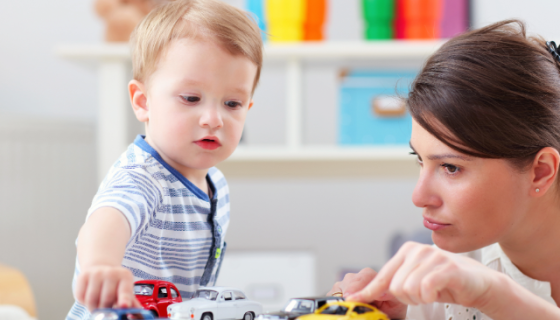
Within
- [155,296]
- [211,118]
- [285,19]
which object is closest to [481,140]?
[211,118]

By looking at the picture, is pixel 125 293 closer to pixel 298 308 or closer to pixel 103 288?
pixel 103 288

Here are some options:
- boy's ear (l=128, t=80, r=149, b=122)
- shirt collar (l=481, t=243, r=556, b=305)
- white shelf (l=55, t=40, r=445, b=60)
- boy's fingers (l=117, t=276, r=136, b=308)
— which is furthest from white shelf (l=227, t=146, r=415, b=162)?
boy's fingers (l=117, t=276, r=136, b=308)

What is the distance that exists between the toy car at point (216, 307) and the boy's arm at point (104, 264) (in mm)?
68

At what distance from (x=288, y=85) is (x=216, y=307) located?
1360 mm

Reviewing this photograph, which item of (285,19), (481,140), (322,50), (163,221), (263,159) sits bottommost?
(163,221)

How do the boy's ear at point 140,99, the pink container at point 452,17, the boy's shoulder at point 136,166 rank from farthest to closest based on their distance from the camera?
the pink container at point 452,17, the boy's ear at point 140,99, the boy's shoulder at point 136,166

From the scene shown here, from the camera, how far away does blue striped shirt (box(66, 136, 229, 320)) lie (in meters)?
0.60

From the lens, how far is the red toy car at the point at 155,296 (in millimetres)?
531

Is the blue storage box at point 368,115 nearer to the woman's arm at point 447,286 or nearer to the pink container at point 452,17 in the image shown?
the pink container at point 452,17

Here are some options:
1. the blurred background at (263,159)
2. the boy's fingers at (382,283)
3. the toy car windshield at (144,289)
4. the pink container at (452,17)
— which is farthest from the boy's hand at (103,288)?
the pink container at (452,17)

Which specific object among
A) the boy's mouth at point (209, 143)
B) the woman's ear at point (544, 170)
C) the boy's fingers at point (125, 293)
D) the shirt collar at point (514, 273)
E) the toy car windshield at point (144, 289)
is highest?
the boy's mouth at point (209, 143)

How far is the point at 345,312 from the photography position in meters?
Result: 0.47

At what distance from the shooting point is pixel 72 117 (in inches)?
90.9

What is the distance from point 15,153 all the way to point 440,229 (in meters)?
1.56
